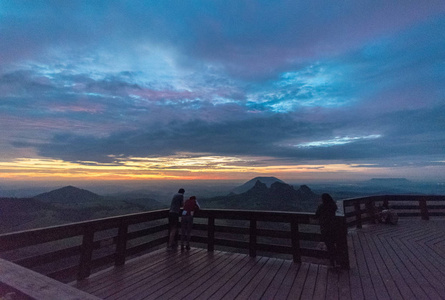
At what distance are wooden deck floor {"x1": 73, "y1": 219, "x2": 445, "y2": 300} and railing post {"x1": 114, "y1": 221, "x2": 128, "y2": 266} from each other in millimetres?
201

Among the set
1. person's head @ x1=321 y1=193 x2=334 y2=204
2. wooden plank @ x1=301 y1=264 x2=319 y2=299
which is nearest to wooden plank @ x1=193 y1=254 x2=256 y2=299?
wooden plank @ x1=301 y1=264 x2=319 y2=299

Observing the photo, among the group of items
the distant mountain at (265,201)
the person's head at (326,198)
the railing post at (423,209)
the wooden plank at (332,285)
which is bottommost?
the distant mountain at (265,201)

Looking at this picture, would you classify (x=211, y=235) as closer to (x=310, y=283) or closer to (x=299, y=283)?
(x=299, y=283)

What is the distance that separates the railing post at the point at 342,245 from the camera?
18.0ft

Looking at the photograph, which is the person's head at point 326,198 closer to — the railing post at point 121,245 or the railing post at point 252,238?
the railing post at point 252,238

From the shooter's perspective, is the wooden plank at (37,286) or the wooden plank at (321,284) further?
the wooden plank at (321,284)

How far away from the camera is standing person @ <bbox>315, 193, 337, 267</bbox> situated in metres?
5.64

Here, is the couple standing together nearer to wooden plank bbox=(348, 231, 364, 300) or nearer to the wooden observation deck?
the wooden observation deck

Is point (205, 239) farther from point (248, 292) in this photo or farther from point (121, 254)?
point (248, 292)

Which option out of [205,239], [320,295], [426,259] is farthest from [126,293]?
[426,259]

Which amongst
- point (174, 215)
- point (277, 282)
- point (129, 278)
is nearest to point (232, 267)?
point (277, 282)

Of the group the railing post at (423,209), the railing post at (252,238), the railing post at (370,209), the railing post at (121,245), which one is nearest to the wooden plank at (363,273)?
the railing post at (252,238)

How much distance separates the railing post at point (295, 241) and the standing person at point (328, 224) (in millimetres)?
604

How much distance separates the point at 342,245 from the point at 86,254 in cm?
594
